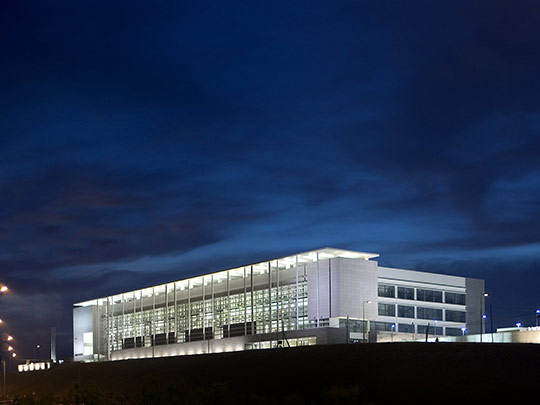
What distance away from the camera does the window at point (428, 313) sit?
10406 centimetres

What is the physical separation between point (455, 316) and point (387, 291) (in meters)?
15.5

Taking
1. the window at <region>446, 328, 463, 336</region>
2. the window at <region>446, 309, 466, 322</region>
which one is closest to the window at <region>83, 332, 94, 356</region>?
the window at <region>446, 328, 463, 336</region>

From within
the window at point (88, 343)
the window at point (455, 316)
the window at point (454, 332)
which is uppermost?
the window at point (455, 316)

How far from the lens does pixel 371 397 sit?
153ft

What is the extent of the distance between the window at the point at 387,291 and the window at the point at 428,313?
248 inches

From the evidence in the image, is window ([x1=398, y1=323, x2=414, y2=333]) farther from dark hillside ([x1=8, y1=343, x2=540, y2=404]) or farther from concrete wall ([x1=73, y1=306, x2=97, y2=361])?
concrete wall ([x1=73, y1=306, x2=97, y2=361])

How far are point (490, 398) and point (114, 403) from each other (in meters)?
24.0

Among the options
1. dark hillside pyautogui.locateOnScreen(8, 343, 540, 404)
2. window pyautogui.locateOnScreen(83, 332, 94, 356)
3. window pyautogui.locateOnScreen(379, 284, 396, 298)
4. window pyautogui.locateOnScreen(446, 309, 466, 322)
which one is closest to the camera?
dark hillside pyautogui.locateOnScreen(8, 343, 540, 404)

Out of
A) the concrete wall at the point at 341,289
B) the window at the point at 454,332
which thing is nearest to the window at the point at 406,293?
the concrete wall at the point at 341,289

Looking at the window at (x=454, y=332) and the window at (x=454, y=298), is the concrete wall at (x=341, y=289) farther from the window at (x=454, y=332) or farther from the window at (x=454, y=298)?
the window at (x=454, y=332)

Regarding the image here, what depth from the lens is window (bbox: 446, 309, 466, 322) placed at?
355ft

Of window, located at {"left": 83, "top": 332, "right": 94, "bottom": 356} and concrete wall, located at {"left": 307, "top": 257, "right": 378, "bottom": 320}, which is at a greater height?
concrete wall, located at {"left": 307, "top": 257, "right": 378, "bottom": 320}

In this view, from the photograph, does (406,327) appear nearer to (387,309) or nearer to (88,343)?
(387,309)

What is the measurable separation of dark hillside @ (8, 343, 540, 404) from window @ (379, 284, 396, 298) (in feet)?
98.1
